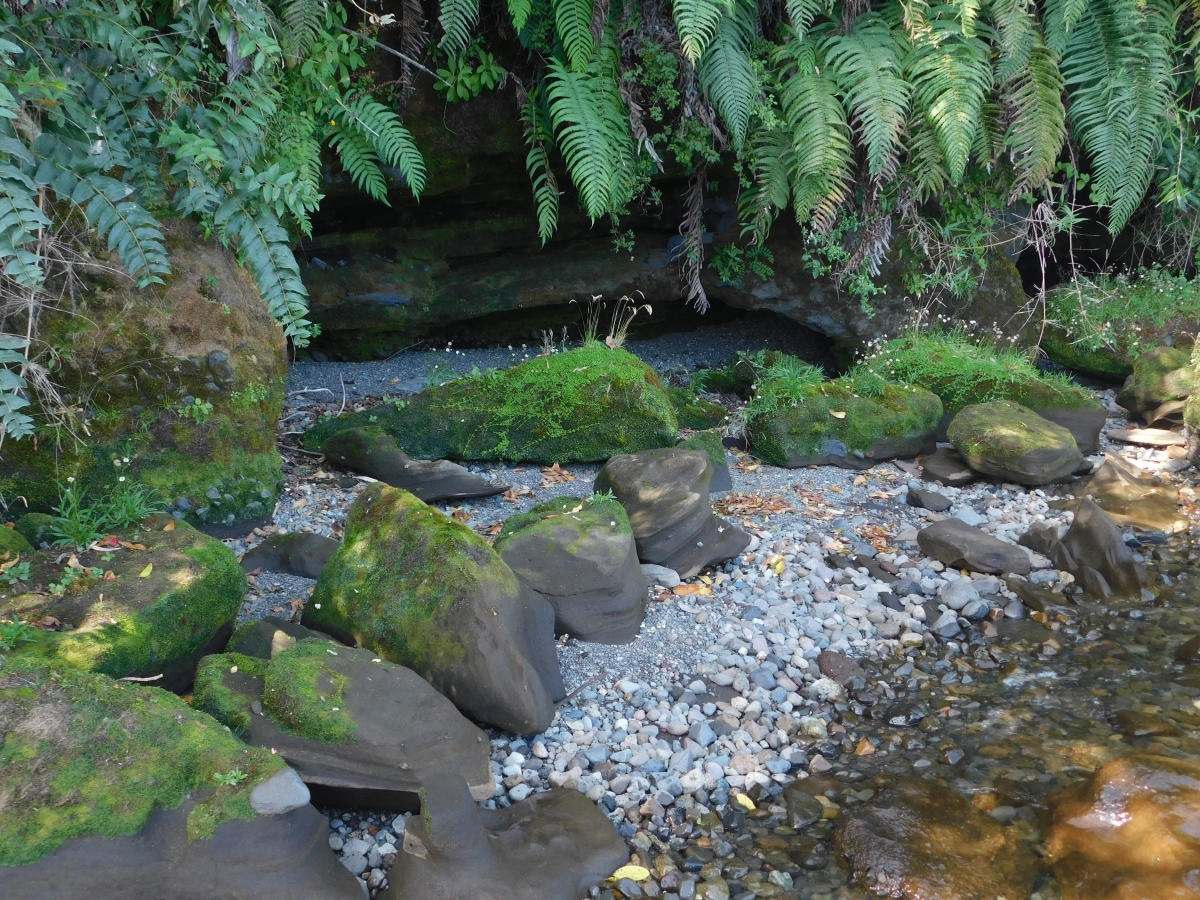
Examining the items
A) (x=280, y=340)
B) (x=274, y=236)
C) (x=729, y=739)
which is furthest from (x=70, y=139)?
(x=729, y=739)

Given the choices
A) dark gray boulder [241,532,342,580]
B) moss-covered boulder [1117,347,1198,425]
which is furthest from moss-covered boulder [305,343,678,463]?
moss-covered boulder [1117,347,1198,425]

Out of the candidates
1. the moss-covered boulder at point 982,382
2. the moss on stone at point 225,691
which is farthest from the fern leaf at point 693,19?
the moss on stone at point 225,691

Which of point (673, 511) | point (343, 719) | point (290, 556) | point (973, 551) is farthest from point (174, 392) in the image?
point (973, 551)

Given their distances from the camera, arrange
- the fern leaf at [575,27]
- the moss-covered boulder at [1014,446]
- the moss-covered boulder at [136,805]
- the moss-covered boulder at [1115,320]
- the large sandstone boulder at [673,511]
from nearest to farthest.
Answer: the moss-covered boulder at [136,805] < the large sandstone boulder at [673,511] < the fern leaf at [575,27] < the moss-covered boulder at [1014,446] < the moss-covered boulder at [1115,320]

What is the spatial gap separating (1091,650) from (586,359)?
10.4 ft

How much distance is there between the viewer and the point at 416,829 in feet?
8.03

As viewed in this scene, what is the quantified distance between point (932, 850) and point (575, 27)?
15.2ft

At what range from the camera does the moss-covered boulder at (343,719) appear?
2.62 metres

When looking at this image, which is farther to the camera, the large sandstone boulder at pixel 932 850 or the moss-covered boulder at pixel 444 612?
the moss-covered boulder at pixel 444 612

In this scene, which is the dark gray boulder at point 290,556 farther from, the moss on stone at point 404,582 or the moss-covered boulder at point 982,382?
the moss-covered boulder at point 982,382

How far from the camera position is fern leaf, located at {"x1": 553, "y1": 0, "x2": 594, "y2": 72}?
5.16 metres

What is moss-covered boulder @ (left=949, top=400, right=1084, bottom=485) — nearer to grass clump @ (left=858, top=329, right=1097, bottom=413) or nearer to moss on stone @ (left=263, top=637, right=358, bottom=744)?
grass clump @ (left=858, top=329, right=1097, bottom=413)

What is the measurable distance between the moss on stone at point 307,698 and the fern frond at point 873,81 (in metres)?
4.65

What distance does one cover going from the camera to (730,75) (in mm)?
5375
